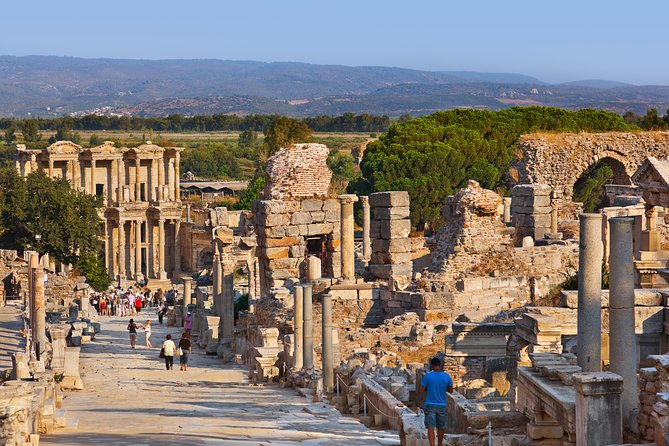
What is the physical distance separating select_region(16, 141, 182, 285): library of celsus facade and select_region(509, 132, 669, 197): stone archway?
1609 inches

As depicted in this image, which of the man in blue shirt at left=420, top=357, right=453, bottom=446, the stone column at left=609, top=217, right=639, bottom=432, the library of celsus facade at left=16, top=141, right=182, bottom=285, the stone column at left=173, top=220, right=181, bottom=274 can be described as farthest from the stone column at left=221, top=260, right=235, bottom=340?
the stone column at left=173, top=220, right=181, bottom=274

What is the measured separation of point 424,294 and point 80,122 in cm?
17483

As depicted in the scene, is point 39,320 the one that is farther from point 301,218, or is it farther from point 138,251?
point 138,251

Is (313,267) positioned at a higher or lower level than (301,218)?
lower

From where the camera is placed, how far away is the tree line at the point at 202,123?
173 m

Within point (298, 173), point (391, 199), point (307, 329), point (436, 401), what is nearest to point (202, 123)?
point (391, 199)

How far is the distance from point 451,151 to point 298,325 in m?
37.1

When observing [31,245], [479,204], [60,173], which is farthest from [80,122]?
[479,204]

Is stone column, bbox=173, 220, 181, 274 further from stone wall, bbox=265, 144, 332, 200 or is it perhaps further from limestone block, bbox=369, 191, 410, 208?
stone wall, bbox=265, 144, 332, 200

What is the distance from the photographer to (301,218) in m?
25.9

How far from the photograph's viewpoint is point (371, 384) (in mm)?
17250

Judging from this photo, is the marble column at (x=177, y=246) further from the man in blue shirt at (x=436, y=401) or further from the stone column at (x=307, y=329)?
the man in blue shirt at (x=436, y=401)

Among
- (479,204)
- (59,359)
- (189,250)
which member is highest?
(479,204)

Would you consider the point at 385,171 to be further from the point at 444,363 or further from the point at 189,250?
the point at 444,363
